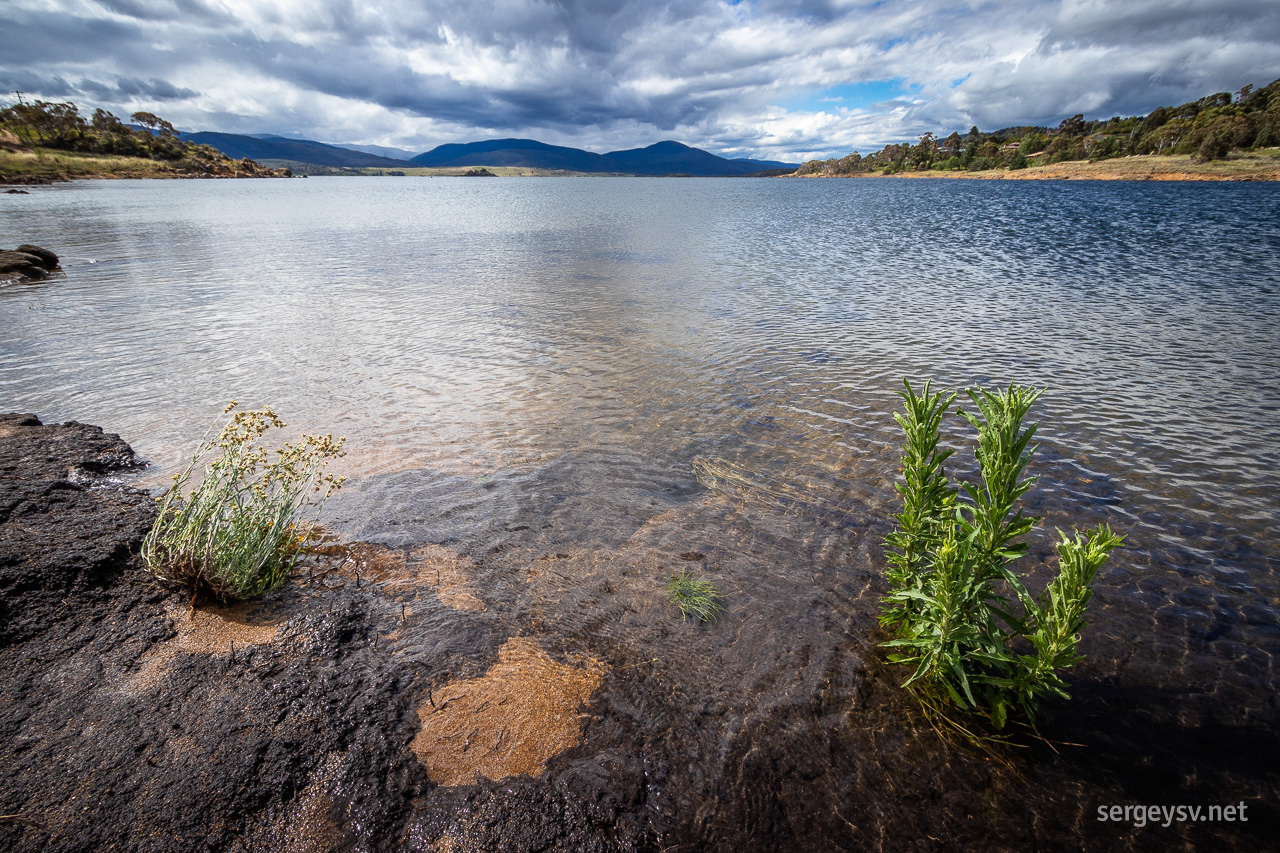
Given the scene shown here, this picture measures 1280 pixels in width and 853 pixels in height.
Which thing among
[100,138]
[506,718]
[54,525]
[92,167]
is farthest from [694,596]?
[100,138]

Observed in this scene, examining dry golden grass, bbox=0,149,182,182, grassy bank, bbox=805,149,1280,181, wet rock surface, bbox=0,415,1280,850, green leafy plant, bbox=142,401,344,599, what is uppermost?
grassy bank, bbox=805,149,1280,181

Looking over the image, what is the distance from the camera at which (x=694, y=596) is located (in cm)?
640

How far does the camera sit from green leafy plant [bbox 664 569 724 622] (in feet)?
20.1

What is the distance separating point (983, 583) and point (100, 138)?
24506 centimetres

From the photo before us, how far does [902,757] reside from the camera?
180 inches

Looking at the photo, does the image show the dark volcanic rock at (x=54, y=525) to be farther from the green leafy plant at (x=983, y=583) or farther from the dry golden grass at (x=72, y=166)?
the dry golden grass at (x=72, y=166)

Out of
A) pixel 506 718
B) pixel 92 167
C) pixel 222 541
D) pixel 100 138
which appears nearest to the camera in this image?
pixel 506 718

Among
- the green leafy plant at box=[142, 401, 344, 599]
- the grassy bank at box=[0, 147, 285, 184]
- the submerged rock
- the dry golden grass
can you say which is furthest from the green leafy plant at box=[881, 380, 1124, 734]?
the dry golden grass

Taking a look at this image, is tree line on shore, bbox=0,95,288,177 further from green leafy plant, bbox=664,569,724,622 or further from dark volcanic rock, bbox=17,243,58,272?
green leafy plant, bbox=664,569,724,622

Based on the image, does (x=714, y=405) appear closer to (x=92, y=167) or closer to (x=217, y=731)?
(x=217, y=731)

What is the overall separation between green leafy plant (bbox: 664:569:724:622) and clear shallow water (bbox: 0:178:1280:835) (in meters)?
0.23

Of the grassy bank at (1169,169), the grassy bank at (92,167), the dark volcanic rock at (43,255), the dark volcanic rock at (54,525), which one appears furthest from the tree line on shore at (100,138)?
the grassy bank at (1169,169)

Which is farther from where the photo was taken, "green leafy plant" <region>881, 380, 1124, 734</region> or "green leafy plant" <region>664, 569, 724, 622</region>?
"green leafy plant" <region>664, 569, 724, 622</region>

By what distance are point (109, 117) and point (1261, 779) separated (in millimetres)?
269355
